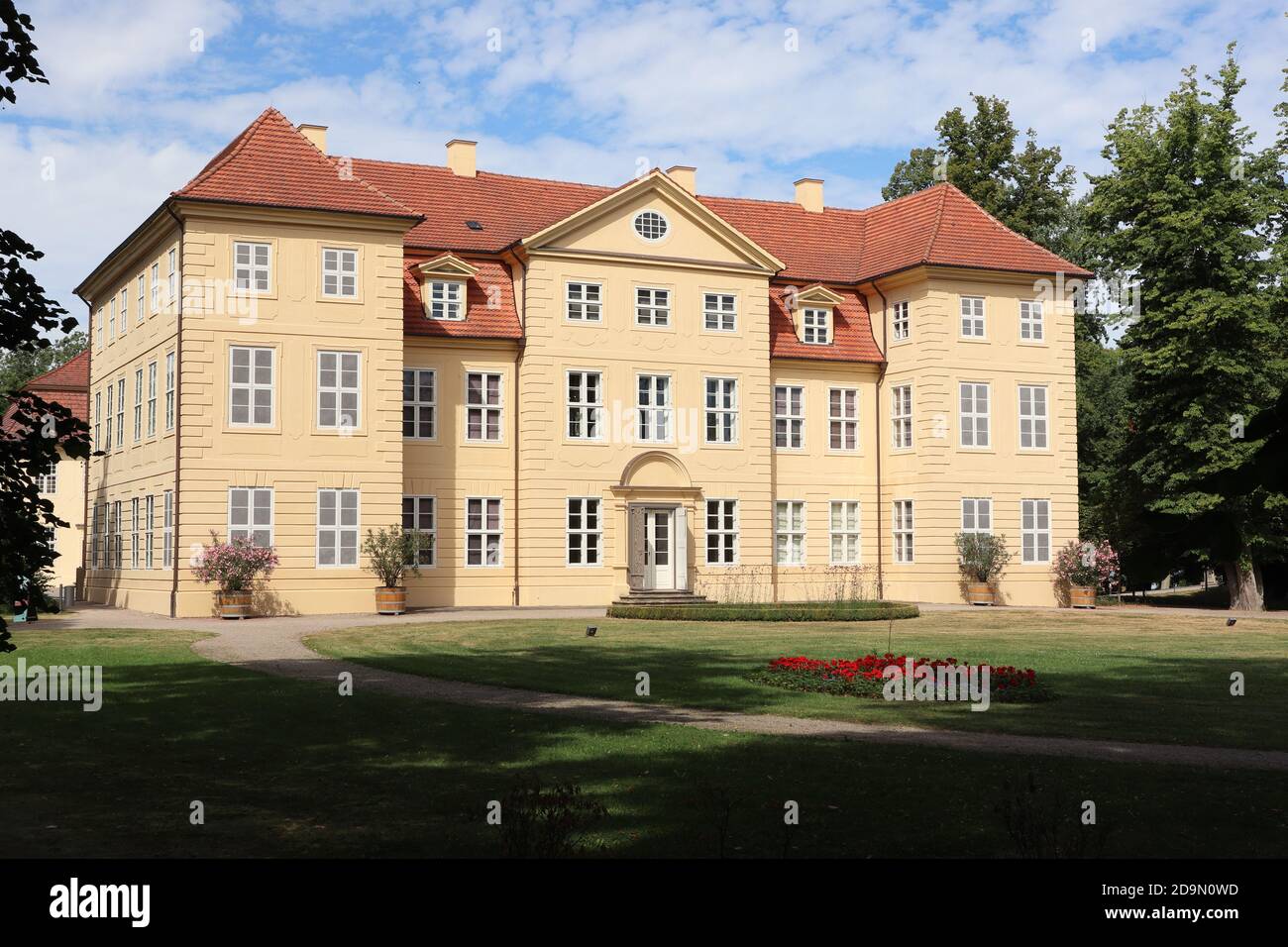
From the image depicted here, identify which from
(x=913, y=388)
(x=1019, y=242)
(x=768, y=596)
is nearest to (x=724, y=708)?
(x=768, y=596)

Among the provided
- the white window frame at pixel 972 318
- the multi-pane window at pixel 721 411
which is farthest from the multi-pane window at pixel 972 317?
the multi-pane window at pixel 721 411

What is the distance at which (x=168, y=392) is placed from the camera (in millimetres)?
32312

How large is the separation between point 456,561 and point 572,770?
2501cm

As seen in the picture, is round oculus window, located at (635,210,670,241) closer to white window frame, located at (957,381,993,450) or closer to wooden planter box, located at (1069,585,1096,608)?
white window frame, located at (957,381,993,450)

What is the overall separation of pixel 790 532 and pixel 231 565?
16.3 meters

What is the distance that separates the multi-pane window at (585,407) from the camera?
3606cm

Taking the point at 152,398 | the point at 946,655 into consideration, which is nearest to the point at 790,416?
the point at 152,398

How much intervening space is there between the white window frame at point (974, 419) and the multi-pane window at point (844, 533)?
3834mm

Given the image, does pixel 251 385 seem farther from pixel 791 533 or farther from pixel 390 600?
pixel 791 533

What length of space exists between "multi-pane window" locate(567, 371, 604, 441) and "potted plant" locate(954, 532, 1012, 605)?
422 inches

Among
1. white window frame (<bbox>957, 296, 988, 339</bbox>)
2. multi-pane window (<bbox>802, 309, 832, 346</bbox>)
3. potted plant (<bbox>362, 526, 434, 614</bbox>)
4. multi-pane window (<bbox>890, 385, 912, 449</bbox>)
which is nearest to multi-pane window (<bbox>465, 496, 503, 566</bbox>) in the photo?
potted plant (<bbox>362, 526, 434, 614</bbox>)

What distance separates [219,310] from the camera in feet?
103

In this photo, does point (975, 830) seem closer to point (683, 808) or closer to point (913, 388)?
point (683, 808)

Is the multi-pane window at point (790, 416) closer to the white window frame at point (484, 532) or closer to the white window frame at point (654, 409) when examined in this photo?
the white window frame at point (654, 409)
